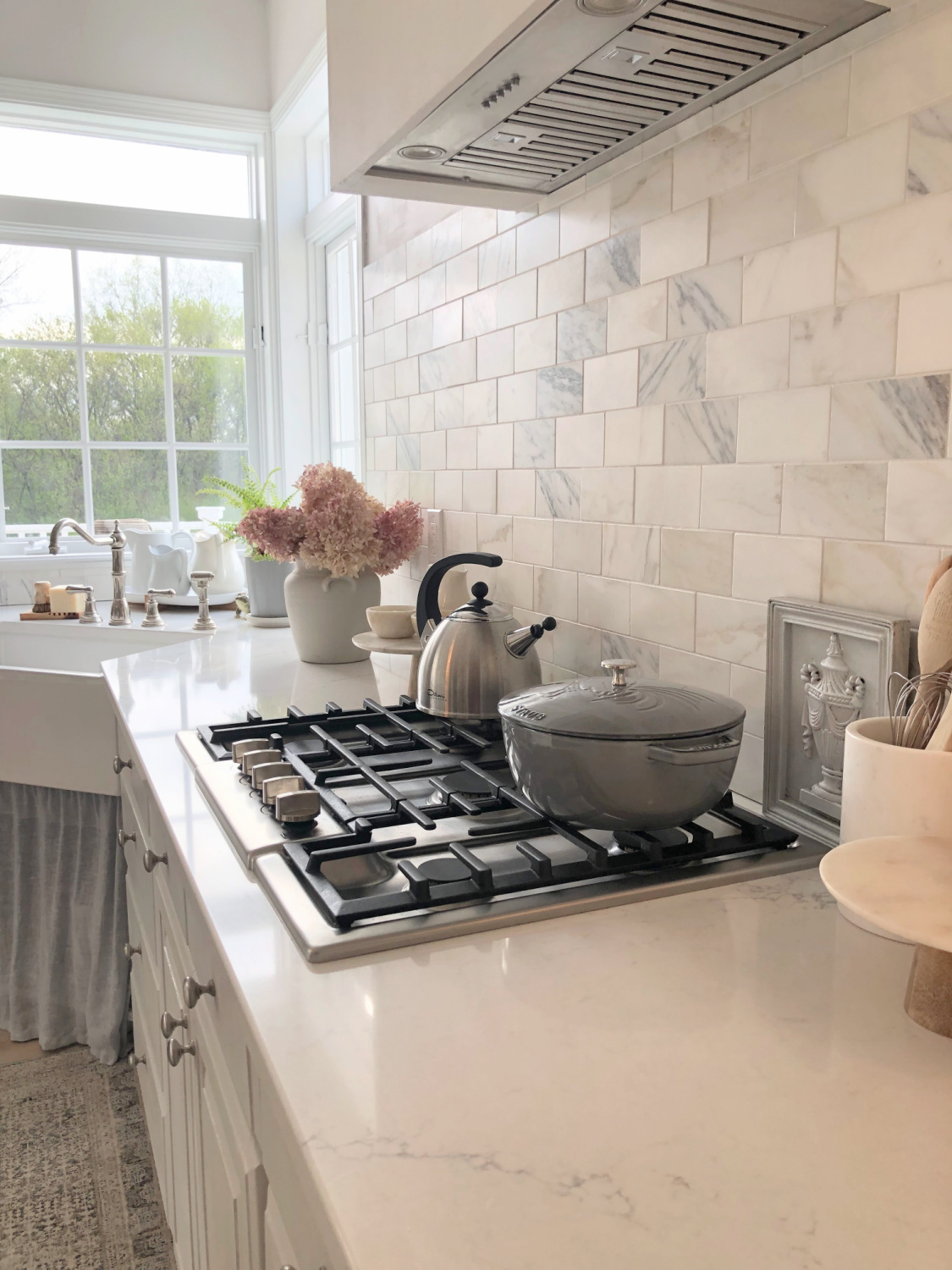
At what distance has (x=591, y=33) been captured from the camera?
94 centimetres

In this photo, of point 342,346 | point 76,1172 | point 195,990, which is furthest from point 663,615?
point 342,346

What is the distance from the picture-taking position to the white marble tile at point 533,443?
64.2 inches

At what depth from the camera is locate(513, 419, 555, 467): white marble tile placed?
5.35 feet

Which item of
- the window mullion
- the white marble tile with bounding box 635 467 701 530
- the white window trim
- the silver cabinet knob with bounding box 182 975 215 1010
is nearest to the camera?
the silver cabinet knob with bounding box 182 975 215 1010

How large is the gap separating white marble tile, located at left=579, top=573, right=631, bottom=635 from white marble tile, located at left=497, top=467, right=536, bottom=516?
0.70 ft

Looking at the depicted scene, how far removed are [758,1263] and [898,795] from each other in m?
0.42

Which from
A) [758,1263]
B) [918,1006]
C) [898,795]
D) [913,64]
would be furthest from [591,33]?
[758,1263]

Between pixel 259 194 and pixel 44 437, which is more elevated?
pixel 259 194

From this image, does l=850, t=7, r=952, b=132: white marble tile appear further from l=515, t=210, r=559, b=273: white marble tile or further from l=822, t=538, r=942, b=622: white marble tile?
l=515, t=210, r=559, b=273: white marble tile

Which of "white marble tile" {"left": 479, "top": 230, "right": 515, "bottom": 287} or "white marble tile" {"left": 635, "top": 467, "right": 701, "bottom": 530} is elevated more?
"white marble tile" {"left": 479, "top": 230, "right": 515, "bottom": 287}

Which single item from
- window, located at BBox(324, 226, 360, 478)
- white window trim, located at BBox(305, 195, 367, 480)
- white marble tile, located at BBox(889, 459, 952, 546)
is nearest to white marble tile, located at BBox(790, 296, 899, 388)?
white marble tile, located at BBox(889, 459, 952, 546)

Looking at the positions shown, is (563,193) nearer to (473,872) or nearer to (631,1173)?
(473,872)

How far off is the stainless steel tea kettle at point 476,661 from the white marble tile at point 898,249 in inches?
22.7

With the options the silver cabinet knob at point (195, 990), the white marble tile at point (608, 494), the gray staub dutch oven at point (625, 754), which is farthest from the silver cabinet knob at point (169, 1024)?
the white marble tile at point (608, 494)
